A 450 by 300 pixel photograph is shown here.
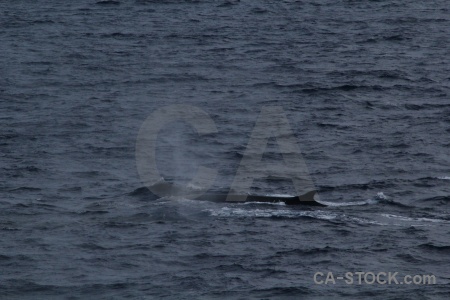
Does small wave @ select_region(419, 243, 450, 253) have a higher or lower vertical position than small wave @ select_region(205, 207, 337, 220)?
lower

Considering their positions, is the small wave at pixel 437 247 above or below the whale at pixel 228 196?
below

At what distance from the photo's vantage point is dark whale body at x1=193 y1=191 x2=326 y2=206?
120 feet

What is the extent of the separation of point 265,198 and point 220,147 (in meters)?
7.90

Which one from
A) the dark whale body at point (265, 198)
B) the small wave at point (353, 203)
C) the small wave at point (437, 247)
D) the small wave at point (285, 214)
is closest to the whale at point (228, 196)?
the dark whale body at point (265, 198)

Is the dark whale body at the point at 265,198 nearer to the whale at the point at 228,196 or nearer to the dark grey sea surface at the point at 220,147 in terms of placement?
the whale at the point at 228,196

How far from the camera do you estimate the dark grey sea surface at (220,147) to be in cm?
3128

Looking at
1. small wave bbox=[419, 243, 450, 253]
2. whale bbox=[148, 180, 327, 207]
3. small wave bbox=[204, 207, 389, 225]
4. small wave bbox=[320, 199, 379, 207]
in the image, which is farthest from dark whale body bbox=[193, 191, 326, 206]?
small wave bbox=[419, 243, 450, 253]

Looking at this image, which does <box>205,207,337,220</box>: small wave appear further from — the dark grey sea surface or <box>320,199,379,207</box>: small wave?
<box>320,199,379,207</box>: small wave

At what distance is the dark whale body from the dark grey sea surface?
0.46m

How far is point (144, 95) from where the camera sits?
2094 inches

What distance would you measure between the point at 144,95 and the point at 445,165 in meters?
17.4

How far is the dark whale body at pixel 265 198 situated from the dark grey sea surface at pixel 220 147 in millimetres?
463

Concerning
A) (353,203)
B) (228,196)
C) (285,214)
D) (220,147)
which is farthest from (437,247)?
(220,147)

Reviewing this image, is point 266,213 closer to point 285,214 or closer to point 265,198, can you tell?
point 285,214
